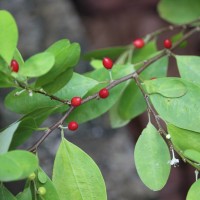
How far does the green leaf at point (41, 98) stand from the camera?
75 centimetres

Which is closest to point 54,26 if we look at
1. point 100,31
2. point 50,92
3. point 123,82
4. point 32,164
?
point 100,31

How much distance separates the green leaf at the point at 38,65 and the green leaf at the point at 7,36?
0.02 metres

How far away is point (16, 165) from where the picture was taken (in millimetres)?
577

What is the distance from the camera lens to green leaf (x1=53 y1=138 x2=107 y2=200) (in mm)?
723

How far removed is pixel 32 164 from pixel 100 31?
58.6 inches

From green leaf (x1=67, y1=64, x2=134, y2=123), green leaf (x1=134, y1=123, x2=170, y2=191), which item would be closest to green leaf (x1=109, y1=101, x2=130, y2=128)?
green leaf (x1=67, y1=64, x2=134, y2=123)

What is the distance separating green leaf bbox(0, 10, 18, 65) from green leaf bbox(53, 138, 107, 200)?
21 centimetres

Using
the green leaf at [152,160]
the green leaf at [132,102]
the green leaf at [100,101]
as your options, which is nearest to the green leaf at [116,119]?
the green leaf at [132,102]

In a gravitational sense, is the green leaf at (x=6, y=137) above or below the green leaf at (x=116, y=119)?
above

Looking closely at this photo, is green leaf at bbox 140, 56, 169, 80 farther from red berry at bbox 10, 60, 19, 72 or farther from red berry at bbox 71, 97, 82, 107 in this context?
red berry at bbox 10, 60, 19, 72

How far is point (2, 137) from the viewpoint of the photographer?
0.69 m

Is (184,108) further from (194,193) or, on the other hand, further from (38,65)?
(38,65)

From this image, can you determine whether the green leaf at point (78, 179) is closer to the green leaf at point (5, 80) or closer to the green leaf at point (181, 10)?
the green leaf at point (5, 80)

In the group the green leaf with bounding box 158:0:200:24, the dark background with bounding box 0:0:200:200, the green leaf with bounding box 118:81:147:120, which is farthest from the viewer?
the dark background with bounding box 0:0:200:200
